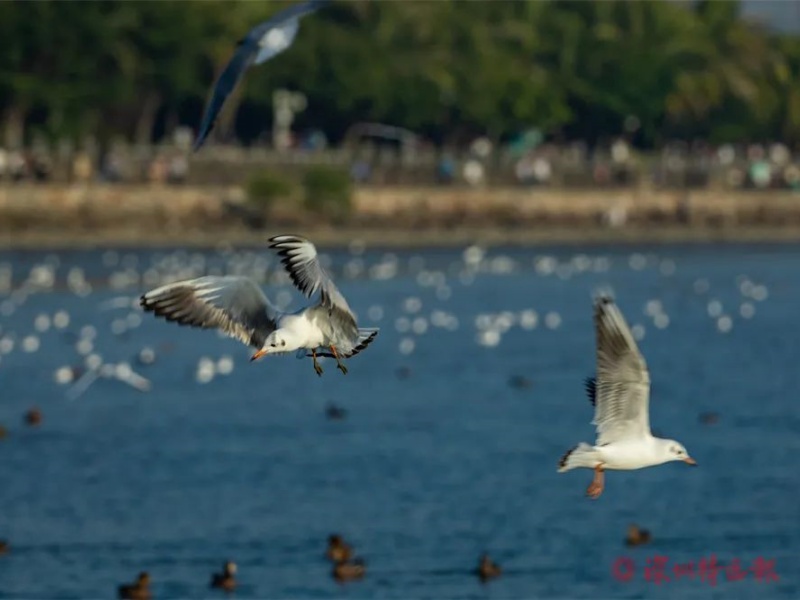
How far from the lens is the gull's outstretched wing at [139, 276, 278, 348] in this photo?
15391 mm

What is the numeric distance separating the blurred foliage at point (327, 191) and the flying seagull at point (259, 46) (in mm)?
56631

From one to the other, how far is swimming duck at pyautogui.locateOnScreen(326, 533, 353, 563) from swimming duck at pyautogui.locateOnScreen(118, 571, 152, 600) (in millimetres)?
2282

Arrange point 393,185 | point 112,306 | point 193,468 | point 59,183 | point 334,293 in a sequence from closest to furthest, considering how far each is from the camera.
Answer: point 334,293
point 193,468
point 112,306
point 59,183
point 393,185

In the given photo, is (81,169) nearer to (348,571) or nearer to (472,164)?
(472,164)

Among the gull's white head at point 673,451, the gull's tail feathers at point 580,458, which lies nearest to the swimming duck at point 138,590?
the gull's white head at point 673,451

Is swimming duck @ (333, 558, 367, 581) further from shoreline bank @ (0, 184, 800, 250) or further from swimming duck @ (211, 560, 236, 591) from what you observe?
shoreline bank @ (0, 184, 800, 250)

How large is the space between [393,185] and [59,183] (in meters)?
13.7

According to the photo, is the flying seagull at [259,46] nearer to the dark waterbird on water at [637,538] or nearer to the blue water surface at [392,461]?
the blue water surface at [392,461]

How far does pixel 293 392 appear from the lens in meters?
42.7

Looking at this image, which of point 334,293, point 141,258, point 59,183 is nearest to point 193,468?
point 334,293

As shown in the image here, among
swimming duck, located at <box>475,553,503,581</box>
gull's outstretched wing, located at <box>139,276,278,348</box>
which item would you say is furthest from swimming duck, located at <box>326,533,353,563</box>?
gull's outstretched wing, located at <box>139,276,278,348</box>

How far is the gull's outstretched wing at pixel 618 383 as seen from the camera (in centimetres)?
1445

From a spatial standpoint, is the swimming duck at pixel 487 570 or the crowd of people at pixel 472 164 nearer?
the swimming duck at pixel 487 570

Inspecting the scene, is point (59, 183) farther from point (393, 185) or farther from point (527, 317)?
point (527, 317)
